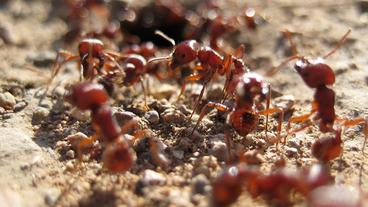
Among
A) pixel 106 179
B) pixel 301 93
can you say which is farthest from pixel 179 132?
pixel 301 93

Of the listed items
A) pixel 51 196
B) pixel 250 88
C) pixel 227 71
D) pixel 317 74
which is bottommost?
pixel 51 196

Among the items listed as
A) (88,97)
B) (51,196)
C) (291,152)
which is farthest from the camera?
(291,152)

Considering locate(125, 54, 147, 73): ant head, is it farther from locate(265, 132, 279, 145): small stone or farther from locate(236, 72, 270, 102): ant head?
locate(265, 132, 279, 145): small stone

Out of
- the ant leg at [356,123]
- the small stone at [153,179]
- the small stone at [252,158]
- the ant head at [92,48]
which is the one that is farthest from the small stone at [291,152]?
the ant head at [92,48]

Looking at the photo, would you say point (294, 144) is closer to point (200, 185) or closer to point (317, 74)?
point (317, 74)

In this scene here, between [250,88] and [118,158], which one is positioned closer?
[118,158]

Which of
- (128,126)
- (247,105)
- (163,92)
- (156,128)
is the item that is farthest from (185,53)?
(128,126)

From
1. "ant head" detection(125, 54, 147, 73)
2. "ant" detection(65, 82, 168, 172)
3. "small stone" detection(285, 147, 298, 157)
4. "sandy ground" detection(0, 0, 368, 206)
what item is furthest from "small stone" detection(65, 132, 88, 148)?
"small stone" detection(285, 147, 298, 157)
